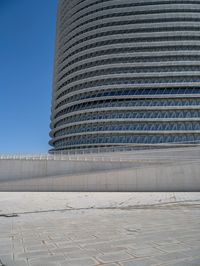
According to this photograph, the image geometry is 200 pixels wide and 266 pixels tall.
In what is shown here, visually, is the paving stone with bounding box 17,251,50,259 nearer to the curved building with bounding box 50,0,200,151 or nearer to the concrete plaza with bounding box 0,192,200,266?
the concrete plaza with bounding box 0,192,200,266

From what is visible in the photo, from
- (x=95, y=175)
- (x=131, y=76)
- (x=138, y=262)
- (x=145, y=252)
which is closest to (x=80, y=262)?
(x=138, y=262)

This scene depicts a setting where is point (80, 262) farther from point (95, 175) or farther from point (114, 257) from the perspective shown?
point (95, 175)

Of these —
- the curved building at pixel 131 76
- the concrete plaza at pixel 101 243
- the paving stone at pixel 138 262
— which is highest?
the curved building at pixel 131 76

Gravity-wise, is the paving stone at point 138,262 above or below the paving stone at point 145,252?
above

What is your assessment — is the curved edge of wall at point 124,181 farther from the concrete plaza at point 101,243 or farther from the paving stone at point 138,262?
the paving stone at point 138,262

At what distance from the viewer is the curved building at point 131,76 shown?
59406mm

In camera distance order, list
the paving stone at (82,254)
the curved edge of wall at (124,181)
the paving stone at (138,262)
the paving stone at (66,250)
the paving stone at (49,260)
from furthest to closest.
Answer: the curved edge of wall at (124,181) < the paving stone at (66,250) < the paving stone at (82,254) < the paving stone at (49,260) < the paving stone at (138,262)

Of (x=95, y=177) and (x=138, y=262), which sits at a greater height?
(x=95, y=177)

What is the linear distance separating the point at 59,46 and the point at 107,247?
85.4m

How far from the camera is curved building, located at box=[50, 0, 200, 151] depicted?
59406 mm

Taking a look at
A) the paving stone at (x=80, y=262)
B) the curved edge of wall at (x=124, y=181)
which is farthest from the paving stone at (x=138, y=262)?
the curved edge of wall at (x=124, y=181)

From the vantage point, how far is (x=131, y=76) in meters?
62.8

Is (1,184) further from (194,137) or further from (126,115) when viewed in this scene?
(194,137)

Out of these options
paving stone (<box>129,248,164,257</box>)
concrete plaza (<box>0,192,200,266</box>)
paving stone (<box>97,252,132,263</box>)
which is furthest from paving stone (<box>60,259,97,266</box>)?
paving stone (<box>129,248,164,257</box>)
